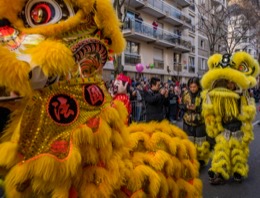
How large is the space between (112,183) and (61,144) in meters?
0.39

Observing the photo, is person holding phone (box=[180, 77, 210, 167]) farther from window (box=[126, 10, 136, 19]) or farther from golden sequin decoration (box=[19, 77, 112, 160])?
window (box=[126, 10, 136, 19])

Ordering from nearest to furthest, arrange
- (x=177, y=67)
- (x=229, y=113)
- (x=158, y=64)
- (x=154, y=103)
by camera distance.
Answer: (x=229, y=113) → (x=154, y=103) → (x=158, y=64) → (x=177, y=67)

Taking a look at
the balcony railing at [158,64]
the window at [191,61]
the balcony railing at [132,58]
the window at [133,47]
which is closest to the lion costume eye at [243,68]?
the balcony railing at [132,58]

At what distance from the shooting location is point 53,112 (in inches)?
69.7

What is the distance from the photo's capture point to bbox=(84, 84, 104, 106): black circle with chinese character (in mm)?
1905

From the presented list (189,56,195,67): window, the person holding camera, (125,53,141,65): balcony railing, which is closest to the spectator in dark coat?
the person holding camera

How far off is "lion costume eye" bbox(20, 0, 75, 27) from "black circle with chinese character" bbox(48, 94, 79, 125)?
17.0 inches

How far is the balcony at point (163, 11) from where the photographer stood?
24938 mm

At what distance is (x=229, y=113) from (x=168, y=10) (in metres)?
26.1

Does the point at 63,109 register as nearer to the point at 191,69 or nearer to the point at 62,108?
the point at 62,108

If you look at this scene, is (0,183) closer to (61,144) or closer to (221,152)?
(61,144)

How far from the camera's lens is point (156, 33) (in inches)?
1061

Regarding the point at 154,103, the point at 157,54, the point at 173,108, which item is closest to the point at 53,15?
the point at 154,103

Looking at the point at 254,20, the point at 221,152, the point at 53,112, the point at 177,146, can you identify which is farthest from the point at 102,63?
the point at 254,20
